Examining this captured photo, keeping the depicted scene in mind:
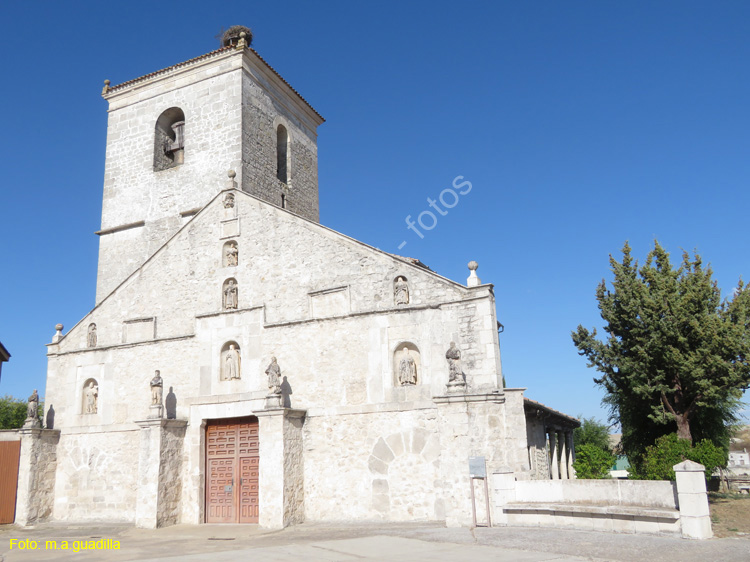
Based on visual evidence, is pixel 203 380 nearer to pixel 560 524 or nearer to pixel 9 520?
pixel 9 520

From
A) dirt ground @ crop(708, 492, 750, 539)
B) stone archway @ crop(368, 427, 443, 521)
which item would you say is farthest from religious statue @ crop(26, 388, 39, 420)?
dirt ground @ crop(708, 492, 750, 539)

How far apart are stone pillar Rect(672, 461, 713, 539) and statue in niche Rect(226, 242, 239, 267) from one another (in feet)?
38.4

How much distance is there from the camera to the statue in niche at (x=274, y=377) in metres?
14.4

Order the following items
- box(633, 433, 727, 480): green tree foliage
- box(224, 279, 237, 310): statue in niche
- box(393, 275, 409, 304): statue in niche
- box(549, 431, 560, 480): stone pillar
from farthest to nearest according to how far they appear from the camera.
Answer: box(549, 431, 560, 480): stone pillar → box(224, 279, 237, 310): statue in niche → box(633, 433, 727, 480): green tree foliage → box(393, 275, 409, 304): statue in niche

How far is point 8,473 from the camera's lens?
17.8 meters

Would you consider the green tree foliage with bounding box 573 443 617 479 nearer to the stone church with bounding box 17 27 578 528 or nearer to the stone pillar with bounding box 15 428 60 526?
the stone church with bounding box 17 27 578 528

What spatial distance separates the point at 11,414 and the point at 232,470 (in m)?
34.8

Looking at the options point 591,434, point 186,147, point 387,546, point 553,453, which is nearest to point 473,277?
point 387,546

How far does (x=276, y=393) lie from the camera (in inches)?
567

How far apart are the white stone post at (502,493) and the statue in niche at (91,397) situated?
11.6m

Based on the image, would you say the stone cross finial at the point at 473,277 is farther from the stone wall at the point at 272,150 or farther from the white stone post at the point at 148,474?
the stone wall at the point at 272,150

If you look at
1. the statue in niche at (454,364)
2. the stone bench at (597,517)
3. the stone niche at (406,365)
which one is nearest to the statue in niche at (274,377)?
the stone niche at (406,365)

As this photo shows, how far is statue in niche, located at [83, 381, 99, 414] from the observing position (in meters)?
17.8

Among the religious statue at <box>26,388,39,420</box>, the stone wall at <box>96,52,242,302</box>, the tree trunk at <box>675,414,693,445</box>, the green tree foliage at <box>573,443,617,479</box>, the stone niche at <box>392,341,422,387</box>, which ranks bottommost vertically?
the green tree foliage at <box>573,443,617,479</box>
